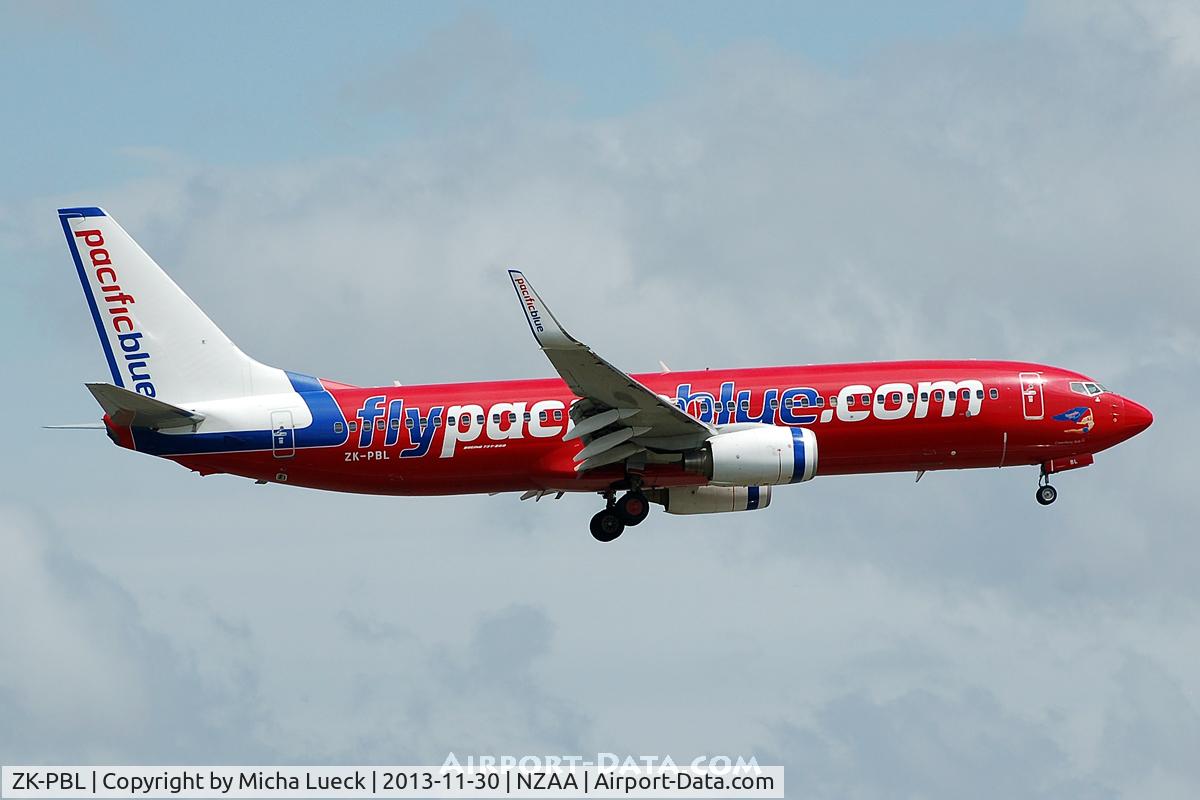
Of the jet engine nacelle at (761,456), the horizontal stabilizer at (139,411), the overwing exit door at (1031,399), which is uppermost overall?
the overwing exit door at (1031,399)

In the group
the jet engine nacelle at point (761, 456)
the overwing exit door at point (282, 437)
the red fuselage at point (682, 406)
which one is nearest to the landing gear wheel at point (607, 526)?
the red fuselage at point (682, 406)

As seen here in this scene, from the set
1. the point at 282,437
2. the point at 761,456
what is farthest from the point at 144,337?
the point at 761,456

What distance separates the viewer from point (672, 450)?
228 ft

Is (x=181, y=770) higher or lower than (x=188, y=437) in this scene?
lower

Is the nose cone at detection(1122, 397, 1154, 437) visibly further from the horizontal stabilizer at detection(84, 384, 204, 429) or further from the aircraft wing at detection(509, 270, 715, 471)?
the horizontal stabilizer at detection(84, 384, 204, 429)

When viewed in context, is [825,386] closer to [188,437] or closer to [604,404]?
[604,404]

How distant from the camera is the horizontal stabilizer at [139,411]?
65.6m

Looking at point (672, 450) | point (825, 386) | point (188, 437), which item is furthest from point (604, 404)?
point (188, 437)

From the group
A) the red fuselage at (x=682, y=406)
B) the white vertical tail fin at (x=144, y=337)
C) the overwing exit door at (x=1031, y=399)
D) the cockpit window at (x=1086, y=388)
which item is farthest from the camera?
the cockpit window at (x=1086, y=388)

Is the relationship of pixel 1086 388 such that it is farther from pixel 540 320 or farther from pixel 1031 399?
pixel 540 320

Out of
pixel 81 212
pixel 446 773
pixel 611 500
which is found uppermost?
pixel 81 212

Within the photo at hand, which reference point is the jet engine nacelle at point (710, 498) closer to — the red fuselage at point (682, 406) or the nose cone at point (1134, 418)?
the red fuselage at point (682, 406)

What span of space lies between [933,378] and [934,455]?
2543 mm

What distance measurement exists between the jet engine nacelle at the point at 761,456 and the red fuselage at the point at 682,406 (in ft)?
4.66
